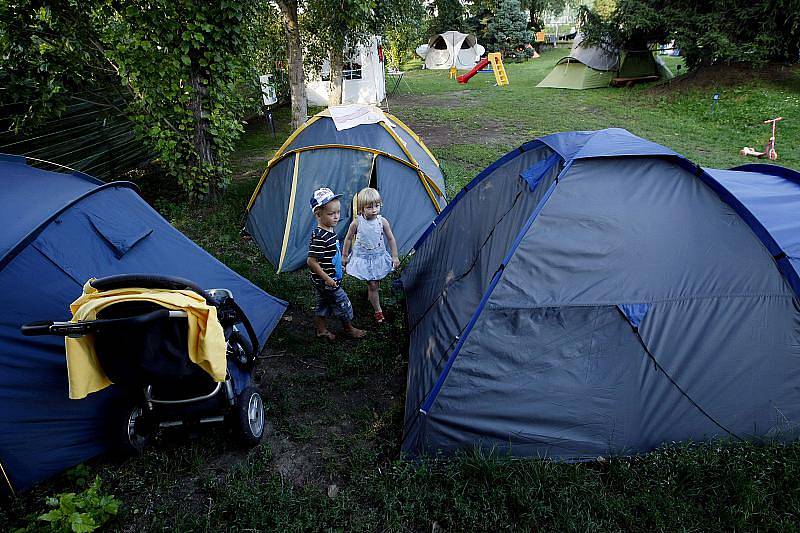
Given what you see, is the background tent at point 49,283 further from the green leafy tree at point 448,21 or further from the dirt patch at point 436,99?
the green leafy tree at point 448,21

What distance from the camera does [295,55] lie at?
32.1ft

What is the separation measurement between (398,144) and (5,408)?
4.64 meters

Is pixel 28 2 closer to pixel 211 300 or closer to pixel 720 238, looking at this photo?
pixel 211 300

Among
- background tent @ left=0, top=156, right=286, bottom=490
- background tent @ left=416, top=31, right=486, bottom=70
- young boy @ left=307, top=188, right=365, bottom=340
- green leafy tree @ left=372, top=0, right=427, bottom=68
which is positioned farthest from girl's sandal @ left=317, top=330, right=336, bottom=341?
background tent @ left=416, top=31, right=486, bottom=70

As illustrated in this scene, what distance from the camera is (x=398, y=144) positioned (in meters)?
6.11

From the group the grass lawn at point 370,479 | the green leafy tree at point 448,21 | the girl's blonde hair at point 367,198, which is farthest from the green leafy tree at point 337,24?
the green leafy tree at point 448,21

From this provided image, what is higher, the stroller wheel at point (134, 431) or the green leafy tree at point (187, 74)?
the green leafy tree at point (187, 74)

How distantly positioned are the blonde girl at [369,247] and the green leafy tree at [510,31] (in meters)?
27.3

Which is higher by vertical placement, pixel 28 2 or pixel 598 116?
pixel 28 2

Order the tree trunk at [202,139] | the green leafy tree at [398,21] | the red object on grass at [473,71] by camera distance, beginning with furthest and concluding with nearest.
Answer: the red object on grass at [473,71], the green leafy tree at [398,21], the tree trunk at [202,139]

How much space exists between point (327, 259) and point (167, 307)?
1806 mm

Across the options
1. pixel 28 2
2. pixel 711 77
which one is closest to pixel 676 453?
pixel 28 2

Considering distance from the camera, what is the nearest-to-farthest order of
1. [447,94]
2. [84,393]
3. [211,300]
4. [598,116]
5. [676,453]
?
[84,393], [211,300], [676,453], [598,116], [447,94]

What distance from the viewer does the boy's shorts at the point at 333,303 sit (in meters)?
4.25
